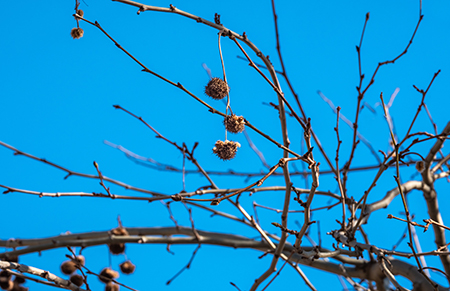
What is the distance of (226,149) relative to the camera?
1520mm

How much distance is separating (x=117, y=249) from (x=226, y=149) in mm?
1323

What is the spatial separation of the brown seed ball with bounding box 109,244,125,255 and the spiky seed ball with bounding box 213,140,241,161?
1.24 m

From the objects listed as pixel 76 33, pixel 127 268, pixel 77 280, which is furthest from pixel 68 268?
pixel 76 33

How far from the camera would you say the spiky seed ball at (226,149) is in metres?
1.52

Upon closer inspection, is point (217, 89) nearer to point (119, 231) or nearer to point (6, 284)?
point (119, 231)

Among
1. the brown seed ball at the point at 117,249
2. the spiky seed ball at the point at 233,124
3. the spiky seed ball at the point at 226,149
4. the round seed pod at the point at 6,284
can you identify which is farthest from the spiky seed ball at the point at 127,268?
the spiky seed ball at the point at 233,124

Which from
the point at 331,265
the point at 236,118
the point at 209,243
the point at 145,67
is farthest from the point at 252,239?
the point at 145,67

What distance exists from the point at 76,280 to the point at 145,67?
61.2 inches

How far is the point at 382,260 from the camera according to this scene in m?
1.52

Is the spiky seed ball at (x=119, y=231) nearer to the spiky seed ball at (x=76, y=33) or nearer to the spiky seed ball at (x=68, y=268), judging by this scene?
the spiky seed ball at (x=68, y=268)

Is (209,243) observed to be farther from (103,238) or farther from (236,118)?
(236,118)

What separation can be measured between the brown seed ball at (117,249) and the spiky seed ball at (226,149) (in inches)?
49.0

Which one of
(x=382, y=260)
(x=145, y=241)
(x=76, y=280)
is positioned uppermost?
(x=145, y=241)

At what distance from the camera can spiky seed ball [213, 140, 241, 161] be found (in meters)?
1.52
